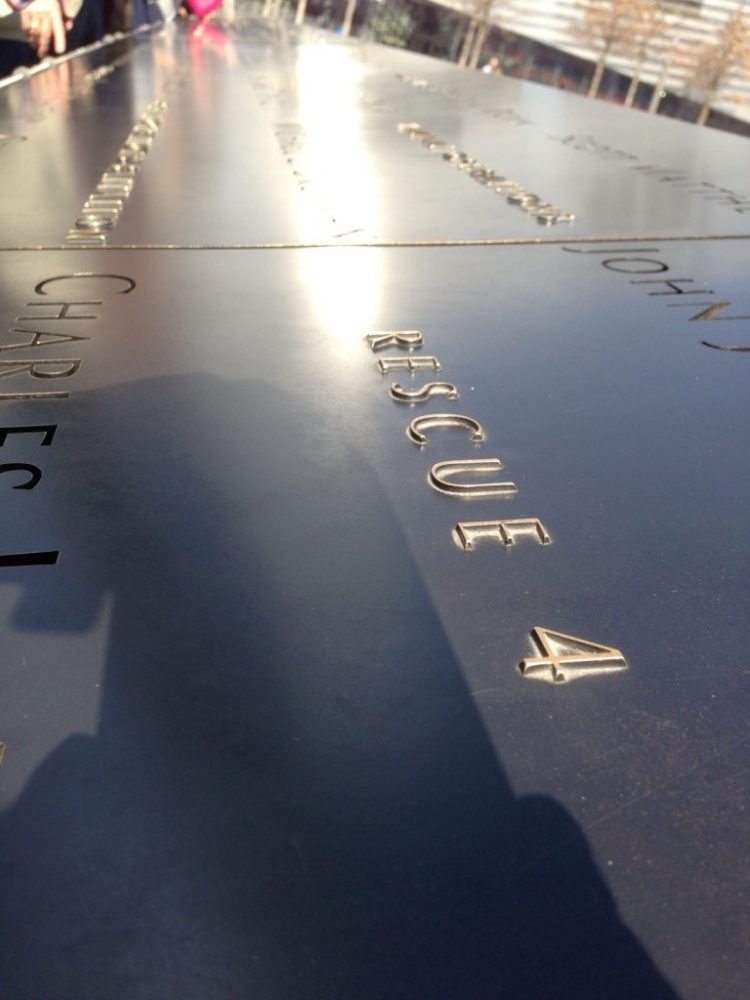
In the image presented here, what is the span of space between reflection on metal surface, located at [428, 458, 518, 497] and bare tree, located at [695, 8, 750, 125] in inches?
1302

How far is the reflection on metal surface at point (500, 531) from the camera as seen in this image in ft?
5.14

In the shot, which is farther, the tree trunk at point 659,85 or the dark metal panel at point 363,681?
the tree trunk at point 659,85

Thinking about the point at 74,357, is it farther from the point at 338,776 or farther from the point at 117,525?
the point at 338,776

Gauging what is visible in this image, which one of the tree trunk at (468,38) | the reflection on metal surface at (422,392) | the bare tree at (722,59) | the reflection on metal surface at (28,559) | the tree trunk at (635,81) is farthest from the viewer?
the tree trunk at (468,38)

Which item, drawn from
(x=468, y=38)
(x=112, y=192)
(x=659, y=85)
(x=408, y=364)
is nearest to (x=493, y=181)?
(x=112, y=192)

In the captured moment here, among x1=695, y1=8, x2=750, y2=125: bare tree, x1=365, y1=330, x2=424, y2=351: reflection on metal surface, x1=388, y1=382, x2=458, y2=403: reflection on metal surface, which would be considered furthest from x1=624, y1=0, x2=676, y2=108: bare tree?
x1=388, y1=382, x2=458, y2=403: reflection on metal surface

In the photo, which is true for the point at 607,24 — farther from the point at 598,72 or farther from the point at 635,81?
the point at 635,81

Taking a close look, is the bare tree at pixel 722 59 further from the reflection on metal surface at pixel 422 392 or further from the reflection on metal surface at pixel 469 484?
the reflection on metal surface at pixel 469 484

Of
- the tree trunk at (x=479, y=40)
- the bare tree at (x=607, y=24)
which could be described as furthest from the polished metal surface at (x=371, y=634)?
the tree trunk at (x=479, y=40)

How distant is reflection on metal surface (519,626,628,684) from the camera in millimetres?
1276

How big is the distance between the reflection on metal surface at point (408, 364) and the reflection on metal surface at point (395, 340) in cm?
10

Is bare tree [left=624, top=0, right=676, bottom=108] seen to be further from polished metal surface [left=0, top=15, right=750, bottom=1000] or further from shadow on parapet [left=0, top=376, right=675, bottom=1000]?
shadow on parapet [left=0, top=376, right=675, bottom=1000]

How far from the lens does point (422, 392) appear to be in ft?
6.83

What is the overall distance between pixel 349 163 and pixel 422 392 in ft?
10.00
